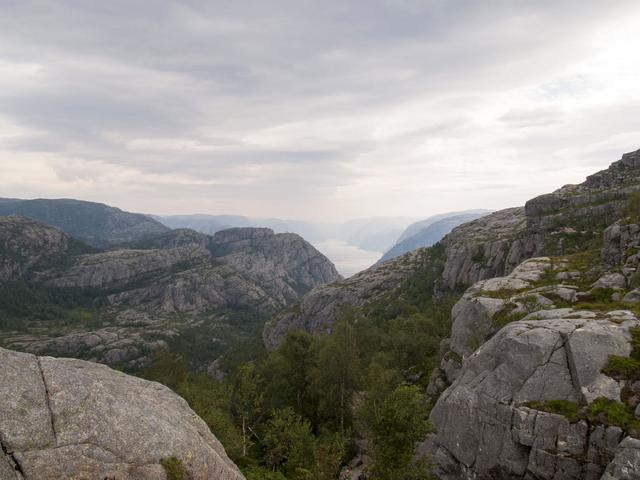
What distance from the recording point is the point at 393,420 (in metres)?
36.3

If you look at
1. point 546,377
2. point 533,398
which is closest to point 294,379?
point 533,398

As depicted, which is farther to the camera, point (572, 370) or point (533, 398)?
point (533, 398)

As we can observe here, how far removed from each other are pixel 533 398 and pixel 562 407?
2750 millimetres

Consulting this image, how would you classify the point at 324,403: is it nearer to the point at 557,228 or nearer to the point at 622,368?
the point at 622,368

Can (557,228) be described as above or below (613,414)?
above

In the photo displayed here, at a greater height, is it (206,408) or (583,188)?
(583,188)

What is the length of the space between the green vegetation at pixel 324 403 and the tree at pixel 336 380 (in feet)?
0.63

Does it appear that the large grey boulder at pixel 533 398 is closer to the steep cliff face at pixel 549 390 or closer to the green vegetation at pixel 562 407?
the steep cliff face at pixel 549 390

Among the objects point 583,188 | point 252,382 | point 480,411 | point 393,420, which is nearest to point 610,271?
point 480,411

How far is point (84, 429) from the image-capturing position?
22.8m

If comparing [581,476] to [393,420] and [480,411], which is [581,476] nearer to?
[480,411]

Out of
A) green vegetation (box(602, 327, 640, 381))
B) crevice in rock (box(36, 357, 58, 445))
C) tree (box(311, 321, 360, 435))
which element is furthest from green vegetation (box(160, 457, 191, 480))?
tree (box(311, 321, 360, 435))

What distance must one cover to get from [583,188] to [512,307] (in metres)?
164

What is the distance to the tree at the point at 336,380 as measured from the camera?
72875 mm
